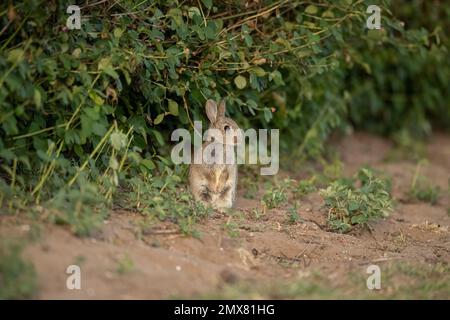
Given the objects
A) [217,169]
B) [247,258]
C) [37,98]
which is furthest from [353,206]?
[37,98]

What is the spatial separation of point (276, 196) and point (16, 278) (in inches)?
100

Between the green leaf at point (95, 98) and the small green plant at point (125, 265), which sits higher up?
→ the green leaf at point (95, 98)

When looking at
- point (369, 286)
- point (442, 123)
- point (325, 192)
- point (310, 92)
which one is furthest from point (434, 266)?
point (442, 123)

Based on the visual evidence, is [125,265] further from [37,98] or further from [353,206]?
[353,206]

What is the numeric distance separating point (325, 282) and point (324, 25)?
2581mm

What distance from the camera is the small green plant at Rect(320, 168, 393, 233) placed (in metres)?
5.85

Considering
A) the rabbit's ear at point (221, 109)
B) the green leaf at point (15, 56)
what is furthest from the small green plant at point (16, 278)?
the rabbit's ear at point (221, 109)

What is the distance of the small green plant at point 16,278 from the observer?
13.2 ft

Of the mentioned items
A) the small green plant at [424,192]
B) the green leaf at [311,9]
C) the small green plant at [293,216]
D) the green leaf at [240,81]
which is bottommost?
the small green plant at [293,216]

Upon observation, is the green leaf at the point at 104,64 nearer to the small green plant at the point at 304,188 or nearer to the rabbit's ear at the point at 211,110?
the rabbit's ear at the point at 211,110

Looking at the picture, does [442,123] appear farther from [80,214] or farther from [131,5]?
[80,214]

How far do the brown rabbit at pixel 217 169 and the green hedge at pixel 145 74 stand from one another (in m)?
0.18

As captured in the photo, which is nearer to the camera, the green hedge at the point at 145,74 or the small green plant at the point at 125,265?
the small green plant at the point at 125,265

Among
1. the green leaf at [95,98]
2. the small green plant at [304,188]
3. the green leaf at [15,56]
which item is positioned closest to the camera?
the green leaf at [15,56]
